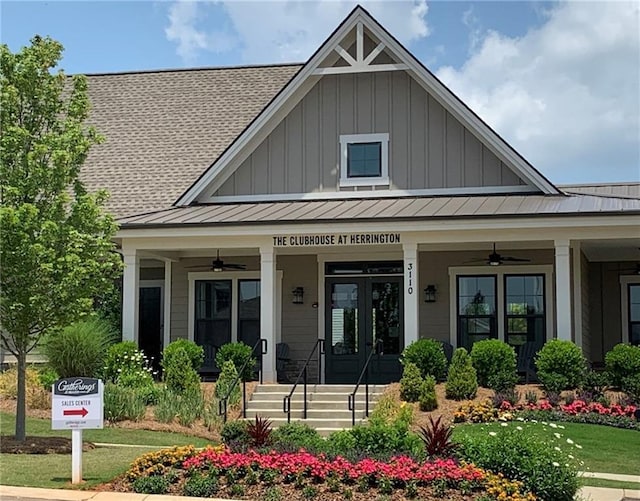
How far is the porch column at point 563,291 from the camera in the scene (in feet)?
59.9

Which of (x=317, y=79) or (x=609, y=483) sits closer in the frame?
(x=609, y=483)

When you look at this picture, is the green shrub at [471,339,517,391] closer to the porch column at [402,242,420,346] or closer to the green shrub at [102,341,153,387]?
the porch column at [402,242,420,346]

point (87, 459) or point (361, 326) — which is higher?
point (361, 326)

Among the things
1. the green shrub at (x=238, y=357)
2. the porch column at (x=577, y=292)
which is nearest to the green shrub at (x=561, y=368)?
the porch column at (x=577, y=292)

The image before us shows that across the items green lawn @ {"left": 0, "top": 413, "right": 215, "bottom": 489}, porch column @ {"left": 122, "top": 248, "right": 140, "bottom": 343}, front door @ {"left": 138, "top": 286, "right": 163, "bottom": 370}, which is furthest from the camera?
front door @ {"left": 138, "top": 286, "right": 163, "bottom": 370}

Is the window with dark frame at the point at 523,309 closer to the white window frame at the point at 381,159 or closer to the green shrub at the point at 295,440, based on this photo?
the white window frame at the point at 381,159

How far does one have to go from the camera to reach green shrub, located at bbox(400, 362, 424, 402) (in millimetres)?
16875

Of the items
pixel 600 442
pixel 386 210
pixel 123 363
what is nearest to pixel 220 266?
pixel 123 363

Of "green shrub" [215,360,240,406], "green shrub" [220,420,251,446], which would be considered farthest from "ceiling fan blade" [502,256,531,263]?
"green shrub" [220,420,251,446]

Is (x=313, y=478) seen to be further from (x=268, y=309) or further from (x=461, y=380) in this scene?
(x=268, y=309)

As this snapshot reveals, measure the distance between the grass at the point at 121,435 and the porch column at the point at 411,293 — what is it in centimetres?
540

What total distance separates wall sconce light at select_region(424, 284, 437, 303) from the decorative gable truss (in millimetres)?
4949

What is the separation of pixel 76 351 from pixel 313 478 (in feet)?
32.3

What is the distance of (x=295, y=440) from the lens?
12.1 m
